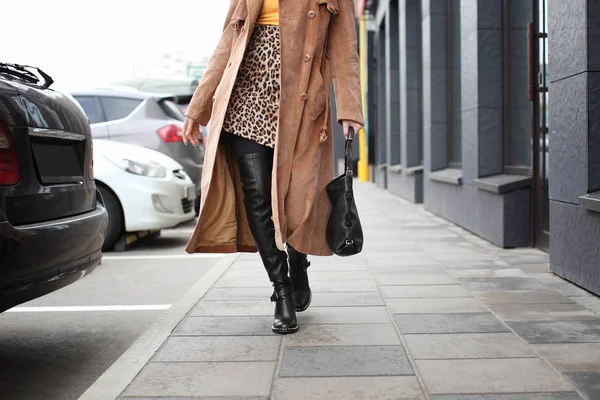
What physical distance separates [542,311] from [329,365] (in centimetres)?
149

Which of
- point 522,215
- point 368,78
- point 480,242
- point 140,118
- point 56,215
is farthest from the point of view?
point 368,78

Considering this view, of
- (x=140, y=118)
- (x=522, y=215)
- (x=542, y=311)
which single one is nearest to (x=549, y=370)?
(x=542, y=311)

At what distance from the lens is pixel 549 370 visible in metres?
2.90

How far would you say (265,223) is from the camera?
3.67 meters

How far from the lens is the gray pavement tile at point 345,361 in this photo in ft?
9.62

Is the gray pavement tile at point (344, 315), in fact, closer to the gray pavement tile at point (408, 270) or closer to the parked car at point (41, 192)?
the parked car at point (41, 192)

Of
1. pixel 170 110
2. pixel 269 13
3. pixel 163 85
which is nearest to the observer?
pixel 269 13

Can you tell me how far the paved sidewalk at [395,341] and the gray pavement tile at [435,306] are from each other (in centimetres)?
1

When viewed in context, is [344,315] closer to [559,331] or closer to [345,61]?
[559,331]

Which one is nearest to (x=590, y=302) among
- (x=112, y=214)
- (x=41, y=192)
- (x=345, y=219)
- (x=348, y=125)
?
(x=345, y=219)

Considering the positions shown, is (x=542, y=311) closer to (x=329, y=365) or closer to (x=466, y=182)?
(x=329, y=365)

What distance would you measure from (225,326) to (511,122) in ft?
14.9

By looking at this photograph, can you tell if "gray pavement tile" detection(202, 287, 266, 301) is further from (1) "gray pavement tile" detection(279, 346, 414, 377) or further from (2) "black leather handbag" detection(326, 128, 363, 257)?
(1) "gray pavement tile" detection(279, 346, 414, 377)

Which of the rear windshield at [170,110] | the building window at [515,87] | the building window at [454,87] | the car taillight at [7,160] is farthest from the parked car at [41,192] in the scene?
the building window at [454,87]
